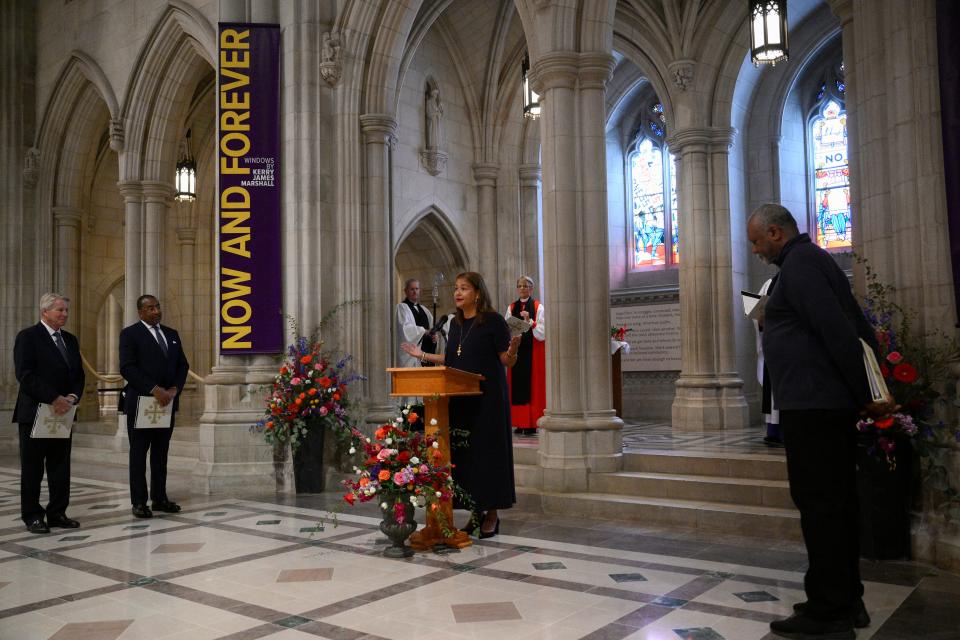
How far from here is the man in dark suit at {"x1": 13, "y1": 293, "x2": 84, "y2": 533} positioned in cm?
613

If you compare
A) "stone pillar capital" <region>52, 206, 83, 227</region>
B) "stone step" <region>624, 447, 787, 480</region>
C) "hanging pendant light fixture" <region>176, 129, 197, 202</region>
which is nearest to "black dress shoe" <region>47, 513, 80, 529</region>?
"stone step" <region>624, 447, 787, 480</region>

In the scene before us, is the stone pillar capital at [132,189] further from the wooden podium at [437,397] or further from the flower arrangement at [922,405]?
the flower arrangement at [922,405]

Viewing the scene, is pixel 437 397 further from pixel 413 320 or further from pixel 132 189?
pixel 132 189

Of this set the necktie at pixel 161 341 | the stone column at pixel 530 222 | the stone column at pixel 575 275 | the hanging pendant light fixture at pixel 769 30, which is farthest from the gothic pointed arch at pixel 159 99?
the hanging pendant light fixture at pixel 769 30

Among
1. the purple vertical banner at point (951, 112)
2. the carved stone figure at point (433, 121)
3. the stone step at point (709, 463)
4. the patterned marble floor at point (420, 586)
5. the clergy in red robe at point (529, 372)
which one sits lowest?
the patterned marble floor at point (420, 586)

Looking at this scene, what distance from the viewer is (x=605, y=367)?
6781mm

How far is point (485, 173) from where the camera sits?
1396 centimetres

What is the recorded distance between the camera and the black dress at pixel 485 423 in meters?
→ 5.26

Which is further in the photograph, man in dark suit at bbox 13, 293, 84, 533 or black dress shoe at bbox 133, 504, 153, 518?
black dress shoe at bbox 133, 504, 153, 518

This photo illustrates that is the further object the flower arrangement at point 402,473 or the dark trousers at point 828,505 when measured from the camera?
the flower arrangement at point 402,473

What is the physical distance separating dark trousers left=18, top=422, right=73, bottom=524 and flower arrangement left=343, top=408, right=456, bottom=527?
2.69 m

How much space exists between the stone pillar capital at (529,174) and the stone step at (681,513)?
821 cm

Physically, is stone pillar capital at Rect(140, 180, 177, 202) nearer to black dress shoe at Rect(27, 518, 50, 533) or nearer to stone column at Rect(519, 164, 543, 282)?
stone column at Rect(519, 164, 543, 282)

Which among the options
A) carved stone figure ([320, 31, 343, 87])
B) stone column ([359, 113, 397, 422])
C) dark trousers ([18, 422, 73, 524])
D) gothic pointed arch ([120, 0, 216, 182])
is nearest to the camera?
dark trousers ([18, 422, 73, 524])
